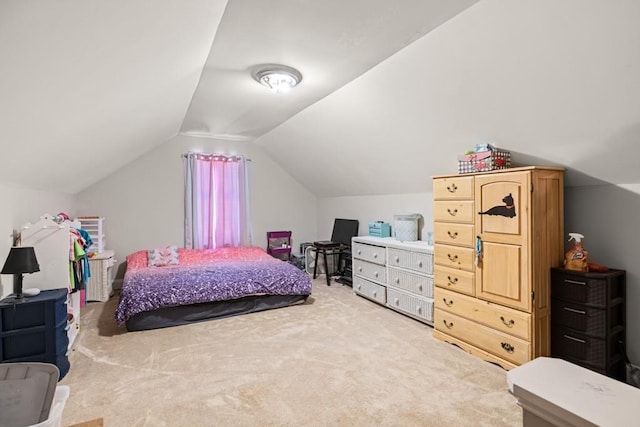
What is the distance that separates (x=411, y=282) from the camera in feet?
12.5

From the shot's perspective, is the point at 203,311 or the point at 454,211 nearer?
the point at 454,211

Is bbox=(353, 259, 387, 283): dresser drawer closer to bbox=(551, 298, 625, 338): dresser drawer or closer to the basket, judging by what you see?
the basket

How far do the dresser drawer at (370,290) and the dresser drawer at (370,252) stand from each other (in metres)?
0.31

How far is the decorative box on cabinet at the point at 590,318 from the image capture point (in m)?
2.32

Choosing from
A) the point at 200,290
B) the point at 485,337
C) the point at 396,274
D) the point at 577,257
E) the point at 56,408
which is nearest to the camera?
the point at 56,408

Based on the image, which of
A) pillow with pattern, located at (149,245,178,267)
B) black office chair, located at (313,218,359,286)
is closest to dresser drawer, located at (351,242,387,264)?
black office chair, located at (313,218,359,286)

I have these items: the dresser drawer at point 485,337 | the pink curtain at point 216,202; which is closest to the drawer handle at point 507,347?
the dresser drawer at point 485,337

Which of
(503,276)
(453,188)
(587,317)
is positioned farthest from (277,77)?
(587,317)

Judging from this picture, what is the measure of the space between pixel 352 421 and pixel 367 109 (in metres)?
2.82

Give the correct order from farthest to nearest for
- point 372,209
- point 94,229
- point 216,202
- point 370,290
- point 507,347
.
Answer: point 216,202
point 372,209
point 94,229
point 370,290
point 507,347

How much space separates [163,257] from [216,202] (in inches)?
54.4

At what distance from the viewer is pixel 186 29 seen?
2.02m

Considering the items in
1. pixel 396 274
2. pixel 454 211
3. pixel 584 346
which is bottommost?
pixel 584 346

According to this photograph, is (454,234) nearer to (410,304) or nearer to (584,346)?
(410,304)
